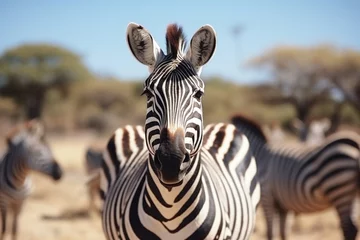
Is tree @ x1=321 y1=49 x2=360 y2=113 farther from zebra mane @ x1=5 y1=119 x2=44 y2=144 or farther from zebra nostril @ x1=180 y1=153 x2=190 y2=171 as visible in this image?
zebra nostril @ x1=180 y1=153 x2=190 y2=171

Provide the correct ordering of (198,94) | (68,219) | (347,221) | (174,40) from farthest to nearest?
(68,219) → (347,221) → (174,40) → (198,94)

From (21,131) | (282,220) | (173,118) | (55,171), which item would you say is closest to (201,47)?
(173,118)

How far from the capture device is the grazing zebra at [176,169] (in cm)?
259

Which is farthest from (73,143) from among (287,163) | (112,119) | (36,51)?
(287,163)

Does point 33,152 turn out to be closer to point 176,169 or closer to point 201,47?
point 201,47

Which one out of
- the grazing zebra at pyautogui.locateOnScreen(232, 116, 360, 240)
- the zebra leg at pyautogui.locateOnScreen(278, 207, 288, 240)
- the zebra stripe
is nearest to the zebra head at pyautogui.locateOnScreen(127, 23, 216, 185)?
the zebra stripe

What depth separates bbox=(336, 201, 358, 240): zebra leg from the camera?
5926mm

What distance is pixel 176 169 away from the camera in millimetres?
2488

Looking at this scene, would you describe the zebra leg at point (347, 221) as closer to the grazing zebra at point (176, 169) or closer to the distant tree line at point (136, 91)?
the grazing zebra at point (176, 169)

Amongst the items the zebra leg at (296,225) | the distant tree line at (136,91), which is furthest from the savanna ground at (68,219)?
the distant tree line at (136,91)

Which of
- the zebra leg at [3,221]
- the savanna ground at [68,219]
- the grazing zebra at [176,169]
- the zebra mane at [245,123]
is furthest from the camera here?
the savanna ground at [68,219]

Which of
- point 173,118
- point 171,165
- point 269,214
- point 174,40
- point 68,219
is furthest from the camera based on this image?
point 68,219

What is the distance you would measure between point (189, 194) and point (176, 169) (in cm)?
45

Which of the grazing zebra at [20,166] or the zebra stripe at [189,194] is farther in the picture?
the grazing zebra at [20,166]
